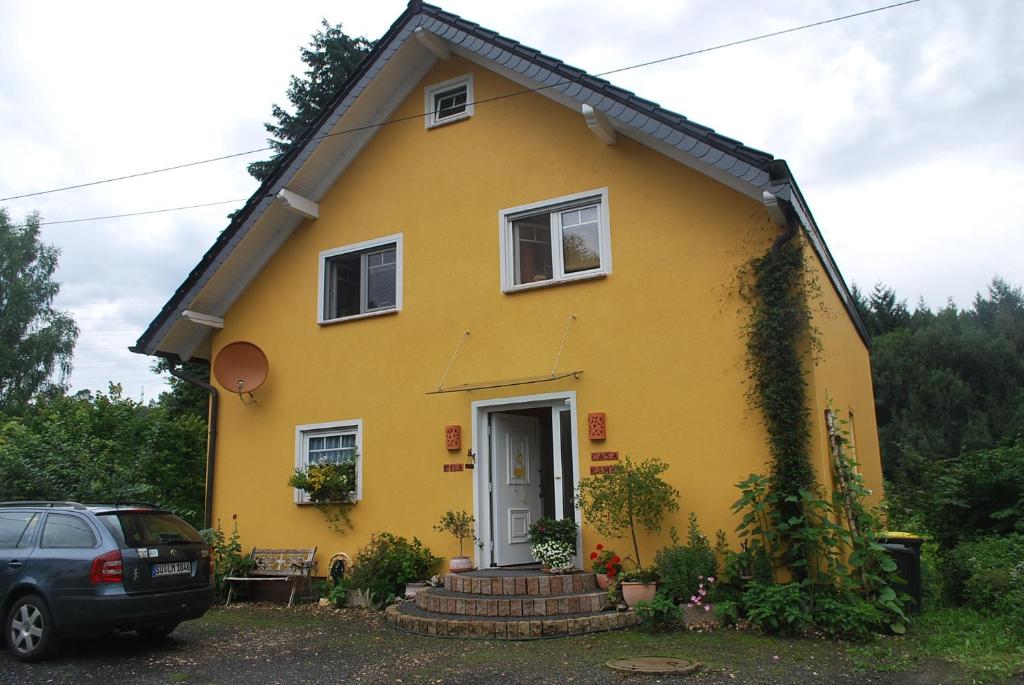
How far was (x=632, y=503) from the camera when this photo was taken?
29.7 ft

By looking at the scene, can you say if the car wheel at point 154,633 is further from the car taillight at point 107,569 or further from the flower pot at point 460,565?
the flower pot at point 460,565

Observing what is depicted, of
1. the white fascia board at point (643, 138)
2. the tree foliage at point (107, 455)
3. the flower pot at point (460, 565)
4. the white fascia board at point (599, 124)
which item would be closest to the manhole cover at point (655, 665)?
the flower pot at point (460, 565)

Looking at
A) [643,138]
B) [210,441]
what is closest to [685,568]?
[643,138]

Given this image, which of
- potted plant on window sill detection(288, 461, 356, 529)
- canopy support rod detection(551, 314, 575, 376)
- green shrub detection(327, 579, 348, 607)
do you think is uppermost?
canopy support rod detection(551, 314, 575, 376)

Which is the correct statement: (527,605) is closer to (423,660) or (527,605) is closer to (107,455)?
(423,660)

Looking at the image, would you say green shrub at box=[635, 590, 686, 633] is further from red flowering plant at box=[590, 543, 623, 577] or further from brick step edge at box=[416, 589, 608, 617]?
red flowering plant at box=[590, 543, 623, 577]

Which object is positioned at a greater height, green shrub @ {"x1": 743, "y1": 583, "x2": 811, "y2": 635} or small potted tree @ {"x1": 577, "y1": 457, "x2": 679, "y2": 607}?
small potted tree @ {"x1": 577, "y1": 457, "x2": 679, "y2": 607}

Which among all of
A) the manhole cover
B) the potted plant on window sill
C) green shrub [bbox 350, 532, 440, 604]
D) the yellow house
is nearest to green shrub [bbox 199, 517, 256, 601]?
the yellow house

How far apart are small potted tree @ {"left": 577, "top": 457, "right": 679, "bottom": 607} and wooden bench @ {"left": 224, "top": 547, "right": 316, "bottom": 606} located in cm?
452

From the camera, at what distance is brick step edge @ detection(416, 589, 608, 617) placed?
27.6 feet

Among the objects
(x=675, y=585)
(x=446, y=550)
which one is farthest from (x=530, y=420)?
(x=675, y=585)

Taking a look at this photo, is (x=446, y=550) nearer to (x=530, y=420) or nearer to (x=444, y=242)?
(x=530, y=420)

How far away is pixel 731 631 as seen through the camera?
7.99 m

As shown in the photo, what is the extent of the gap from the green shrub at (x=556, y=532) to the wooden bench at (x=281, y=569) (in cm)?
388
